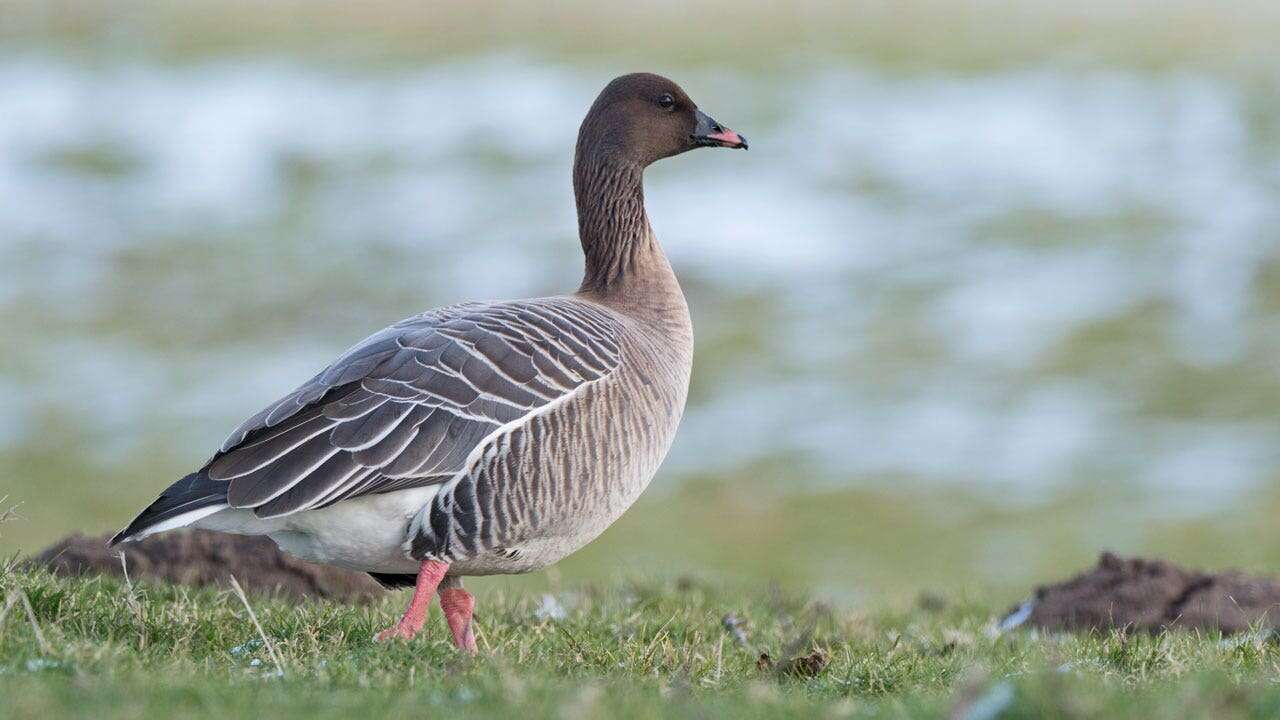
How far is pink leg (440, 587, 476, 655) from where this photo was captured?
7672 mm

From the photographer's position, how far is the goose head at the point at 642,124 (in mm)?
9750

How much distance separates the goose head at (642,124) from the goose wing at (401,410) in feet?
6.32

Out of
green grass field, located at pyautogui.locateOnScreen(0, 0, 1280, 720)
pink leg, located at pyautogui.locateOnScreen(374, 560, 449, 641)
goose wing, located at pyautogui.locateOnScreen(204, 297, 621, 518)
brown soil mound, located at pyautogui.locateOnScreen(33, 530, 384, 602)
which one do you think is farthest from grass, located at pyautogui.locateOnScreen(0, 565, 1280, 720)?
goose wing, located at pyautogui.locateOnScreen(204, 297, 621, 518)

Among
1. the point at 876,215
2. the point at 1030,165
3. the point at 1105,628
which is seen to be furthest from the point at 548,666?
the point at 1030,165

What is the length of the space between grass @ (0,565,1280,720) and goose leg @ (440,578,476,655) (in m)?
0.17

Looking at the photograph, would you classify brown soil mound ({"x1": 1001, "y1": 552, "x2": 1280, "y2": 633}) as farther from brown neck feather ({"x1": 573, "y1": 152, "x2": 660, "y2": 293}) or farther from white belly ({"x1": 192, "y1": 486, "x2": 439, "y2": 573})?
white belly ({"x1": 192, "y1": 486, "x2": 439, "y2": 573})

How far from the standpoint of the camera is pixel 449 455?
24.6 feet

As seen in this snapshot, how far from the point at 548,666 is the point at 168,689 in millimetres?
1884

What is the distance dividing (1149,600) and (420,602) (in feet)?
15.9

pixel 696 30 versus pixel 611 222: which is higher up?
pixel 696 30

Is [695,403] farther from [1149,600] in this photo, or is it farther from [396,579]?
[396,579]

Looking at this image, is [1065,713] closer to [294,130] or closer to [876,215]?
[876,215]

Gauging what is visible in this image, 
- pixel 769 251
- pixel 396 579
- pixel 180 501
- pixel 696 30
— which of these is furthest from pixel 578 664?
pixel 696 30

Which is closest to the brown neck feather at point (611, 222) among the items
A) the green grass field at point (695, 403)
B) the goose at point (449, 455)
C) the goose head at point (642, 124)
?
the goose head at point (642, 124)
